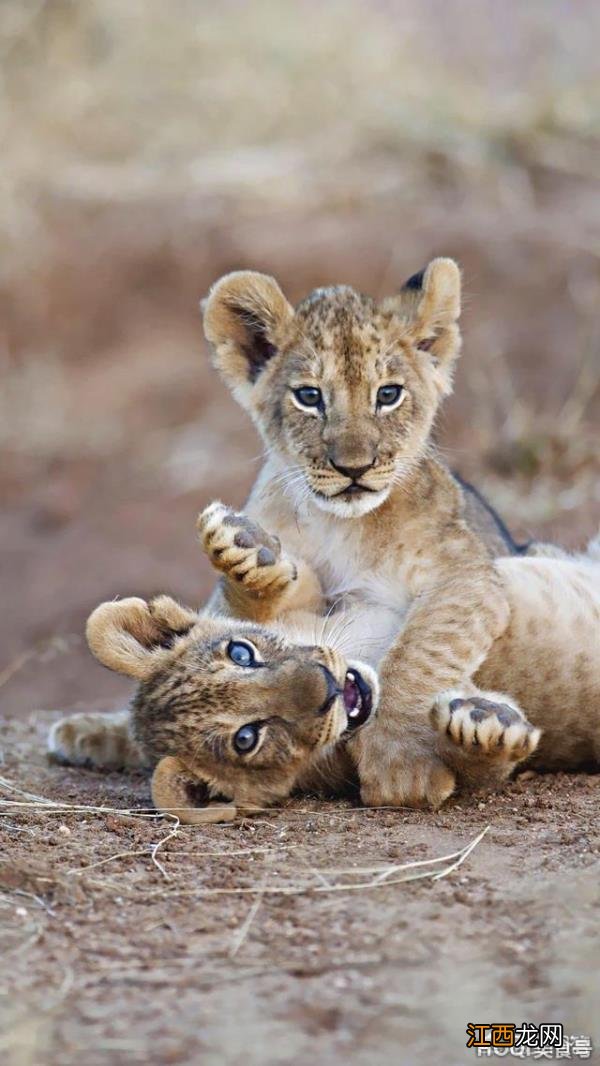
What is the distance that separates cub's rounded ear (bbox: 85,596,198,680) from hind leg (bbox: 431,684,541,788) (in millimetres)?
938

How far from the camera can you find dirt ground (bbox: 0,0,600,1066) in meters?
3.07

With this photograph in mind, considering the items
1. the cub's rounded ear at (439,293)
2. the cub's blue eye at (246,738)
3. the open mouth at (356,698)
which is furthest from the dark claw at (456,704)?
the cub's rounded ear at (439,293)

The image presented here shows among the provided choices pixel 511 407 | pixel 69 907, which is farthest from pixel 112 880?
pixel 511 407

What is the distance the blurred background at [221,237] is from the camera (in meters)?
9.54

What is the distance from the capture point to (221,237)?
40.7 feet

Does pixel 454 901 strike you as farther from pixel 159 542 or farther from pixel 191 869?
pixel 159 542

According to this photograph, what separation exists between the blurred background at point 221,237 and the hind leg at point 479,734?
3.64 meters

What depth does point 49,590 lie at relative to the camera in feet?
29.8

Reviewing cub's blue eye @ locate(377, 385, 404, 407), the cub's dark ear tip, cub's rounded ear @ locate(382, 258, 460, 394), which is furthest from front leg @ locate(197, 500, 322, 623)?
the cub's dark ear tip

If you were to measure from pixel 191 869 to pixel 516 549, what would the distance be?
2754 mm

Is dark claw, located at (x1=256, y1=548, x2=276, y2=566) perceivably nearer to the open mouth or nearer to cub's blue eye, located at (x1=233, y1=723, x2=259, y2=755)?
the open mouth

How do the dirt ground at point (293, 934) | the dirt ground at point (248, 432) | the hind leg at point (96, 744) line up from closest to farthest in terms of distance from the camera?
1. the dirt ground at point (293, 934)
2. the dirt ground at point (248, 432)
3. the hind leg at point (96, 744)

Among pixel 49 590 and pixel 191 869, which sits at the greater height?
pixel 49 590

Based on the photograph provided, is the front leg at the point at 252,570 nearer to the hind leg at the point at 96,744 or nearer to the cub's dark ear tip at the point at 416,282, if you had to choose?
the hind leg at the point at 96,744
